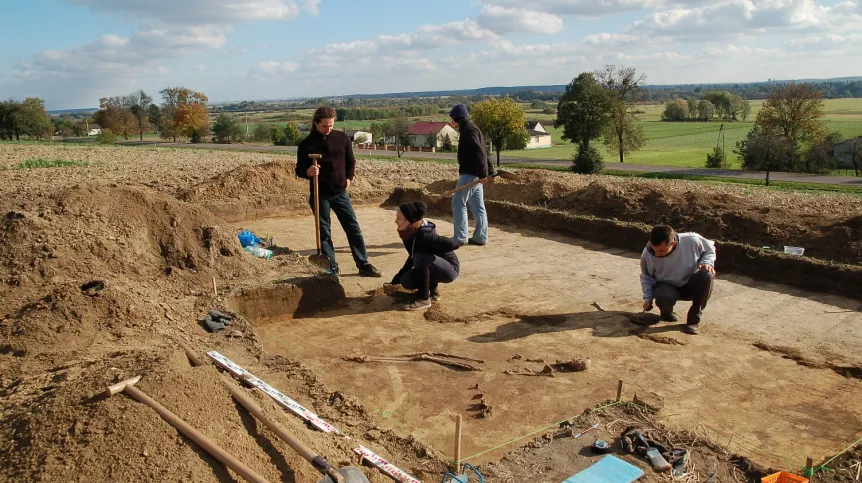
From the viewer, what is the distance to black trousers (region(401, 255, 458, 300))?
650cm

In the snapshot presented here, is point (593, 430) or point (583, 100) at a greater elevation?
point (583, 100)

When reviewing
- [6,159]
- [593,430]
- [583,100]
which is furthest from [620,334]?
[583,100]

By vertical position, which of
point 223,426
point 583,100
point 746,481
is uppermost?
point 583,100

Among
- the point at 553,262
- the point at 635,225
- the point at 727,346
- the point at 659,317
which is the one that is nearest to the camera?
the point at 727,346

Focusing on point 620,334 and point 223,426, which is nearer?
point 223,426

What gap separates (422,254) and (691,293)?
2.70 m

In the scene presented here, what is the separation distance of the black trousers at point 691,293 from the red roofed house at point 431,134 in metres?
52.3

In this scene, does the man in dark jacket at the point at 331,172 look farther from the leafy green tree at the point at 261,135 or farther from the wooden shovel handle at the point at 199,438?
the leafy green tree at the point at 261,135

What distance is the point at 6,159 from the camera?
961 inches

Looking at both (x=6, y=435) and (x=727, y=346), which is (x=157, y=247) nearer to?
(x=6, y=435)

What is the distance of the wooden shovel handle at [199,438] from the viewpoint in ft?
9.43

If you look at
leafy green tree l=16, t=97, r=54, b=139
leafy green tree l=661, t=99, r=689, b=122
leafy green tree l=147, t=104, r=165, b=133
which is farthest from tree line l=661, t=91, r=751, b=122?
leafy green tree l=16, t=97, r=54, b=139

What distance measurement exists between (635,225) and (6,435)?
8.13 metres

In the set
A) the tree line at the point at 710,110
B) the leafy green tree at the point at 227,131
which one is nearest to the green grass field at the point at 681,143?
the tree line at the point at 710,110
